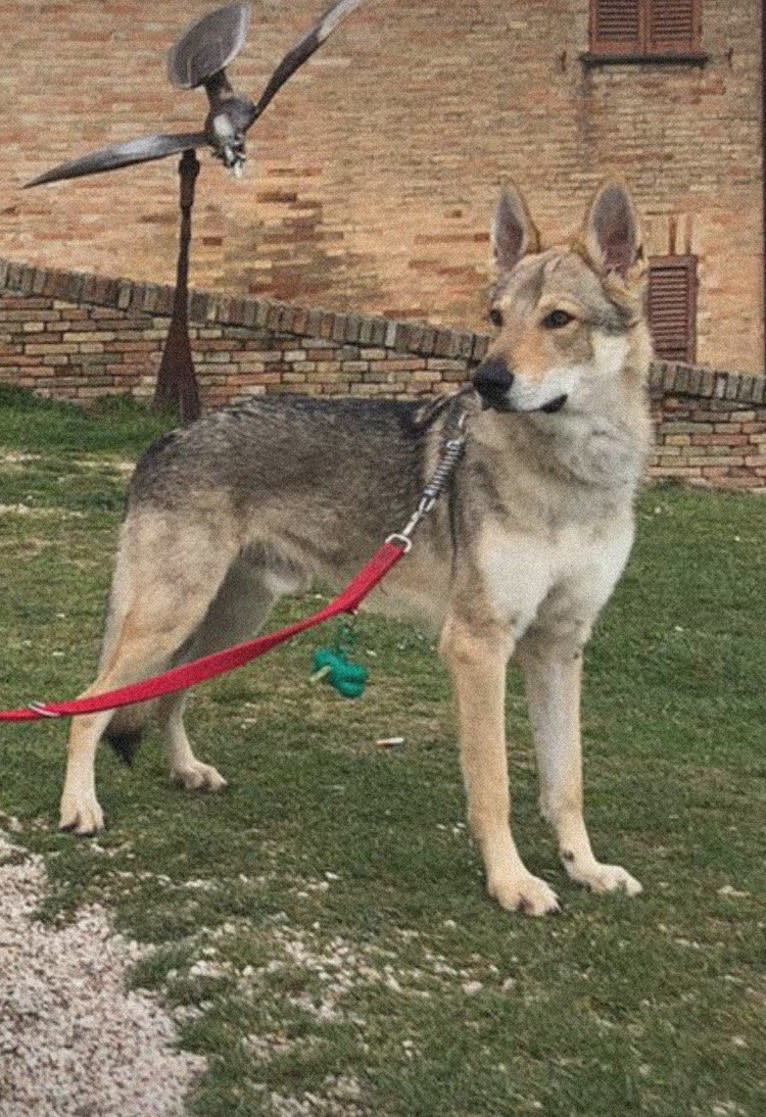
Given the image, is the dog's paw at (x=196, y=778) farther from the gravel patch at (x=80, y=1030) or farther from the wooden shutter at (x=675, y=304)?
the wooden shutter at (x=675, y=304)

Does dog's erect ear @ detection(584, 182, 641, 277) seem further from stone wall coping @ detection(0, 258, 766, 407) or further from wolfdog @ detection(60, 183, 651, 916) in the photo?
stone wall coping @ detection(0, 258, 766, 407)

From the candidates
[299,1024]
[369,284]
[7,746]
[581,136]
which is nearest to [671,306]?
[581,136]

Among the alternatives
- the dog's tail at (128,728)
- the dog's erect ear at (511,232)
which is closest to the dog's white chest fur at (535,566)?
the dog's erect ear at (511,232)

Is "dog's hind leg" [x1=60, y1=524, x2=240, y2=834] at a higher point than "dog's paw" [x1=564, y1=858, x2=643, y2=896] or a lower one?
higher

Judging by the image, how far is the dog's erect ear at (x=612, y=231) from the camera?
16.3 ft

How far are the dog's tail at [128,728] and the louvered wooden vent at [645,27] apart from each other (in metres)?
15.7

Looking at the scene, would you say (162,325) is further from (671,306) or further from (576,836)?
(576,836)

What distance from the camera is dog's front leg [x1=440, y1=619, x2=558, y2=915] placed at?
5.01 meters

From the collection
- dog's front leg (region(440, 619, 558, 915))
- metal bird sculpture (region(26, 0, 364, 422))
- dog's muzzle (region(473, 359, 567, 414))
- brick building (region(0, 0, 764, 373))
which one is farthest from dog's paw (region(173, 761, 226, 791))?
brick building (region(0, 0, 764, 373))

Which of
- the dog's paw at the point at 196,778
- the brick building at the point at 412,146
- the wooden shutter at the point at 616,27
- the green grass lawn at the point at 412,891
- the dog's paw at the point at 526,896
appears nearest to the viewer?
the green grass lawn at the point at 412,891

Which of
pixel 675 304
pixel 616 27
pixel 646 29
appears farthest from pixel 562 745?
pixel 646 29

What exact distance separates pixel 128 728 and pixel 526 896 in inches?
56.9

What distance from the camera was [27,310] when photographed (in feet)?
50.9

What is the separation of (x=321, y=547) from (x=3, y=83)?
1459 cm
